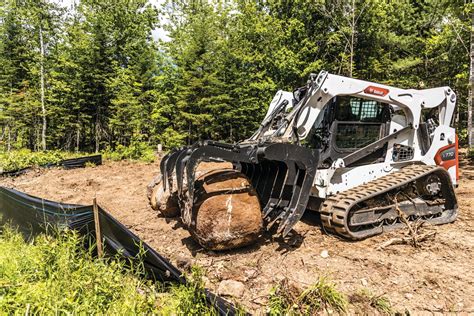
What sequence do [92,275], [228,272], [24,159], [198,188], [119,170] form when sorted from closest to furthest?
1. [92,275]
2. [228,272]
3. [198,188]
4. [119,170]
5. [24,159]

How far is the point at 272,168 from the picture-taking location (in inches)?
184

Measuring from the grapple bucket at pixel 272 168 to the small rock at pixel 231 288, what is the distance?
0.92 meters

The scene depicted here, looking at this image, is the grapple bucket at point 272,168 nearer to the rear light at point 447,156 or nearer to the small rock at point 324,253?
the small rock at point 324,253

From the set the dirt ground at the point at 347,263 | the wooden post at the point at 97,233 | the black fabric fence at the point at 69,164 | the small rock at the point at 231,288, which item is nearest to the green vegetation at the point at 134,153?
the black fabric fence at the point at 69,164

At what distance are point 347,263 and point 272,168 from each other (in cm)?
180

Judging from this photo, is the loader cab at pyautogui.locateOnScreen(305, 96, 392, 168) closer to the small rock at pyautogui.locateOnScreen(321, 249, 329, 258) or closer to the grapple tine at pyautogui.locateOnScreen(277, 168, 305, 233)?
the grapple tine at pyautogui.locateOnScreen(277, 168, 305, 233)

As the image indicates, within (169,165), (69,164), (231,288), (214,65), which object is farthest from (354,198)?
(214,65)

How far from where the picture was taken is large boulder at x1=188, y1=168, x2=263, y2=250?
3.66m

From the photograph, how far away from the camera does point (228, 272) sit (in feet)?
11.1

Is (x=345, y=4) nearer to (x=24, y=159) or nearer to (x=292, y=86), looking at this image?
(x=292, y=86)

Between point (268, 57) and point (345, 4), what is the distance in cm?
548

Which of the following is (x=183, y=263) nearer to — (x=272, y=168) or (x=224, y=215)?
(x=224, y=215)

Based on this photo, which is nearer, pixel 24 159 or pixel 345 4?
pixel 24 159

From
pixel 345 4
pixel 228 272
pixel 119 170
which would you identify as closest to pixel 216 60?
pixel 345 4
